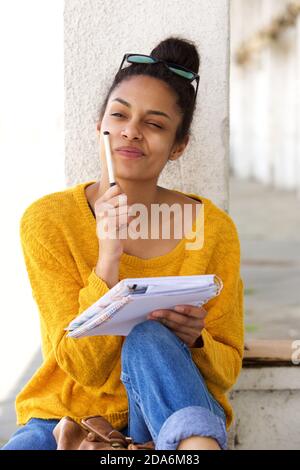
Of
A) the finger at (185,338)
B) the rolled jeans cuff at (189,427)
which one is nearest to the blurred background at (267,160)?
the finger at (185,338)

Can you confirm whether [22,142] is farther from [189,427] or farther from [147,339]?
[189,427]

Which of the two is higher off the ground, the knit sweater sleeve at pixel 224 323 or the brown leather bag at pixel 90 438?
the knit sweater sleeve at pixel 224 323

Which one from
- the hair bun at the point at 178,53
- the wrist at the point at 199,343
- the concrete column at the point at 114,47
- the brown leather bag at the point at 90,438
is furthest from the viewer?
the concrete column at the point at 114,47

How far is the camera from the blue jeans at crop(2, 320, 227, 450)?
2.24m

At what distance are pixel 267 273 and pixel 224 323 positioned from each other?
14.5ft

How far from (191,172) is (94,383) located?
98cm

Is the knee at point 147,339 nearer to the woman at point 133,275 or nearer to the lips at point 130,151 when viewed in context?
the woman at point 133,275

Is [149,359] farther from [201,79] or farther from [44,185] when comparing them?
[44,185]

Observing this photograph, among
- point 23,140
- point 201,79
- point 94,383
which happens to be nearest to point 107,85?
point 201,79

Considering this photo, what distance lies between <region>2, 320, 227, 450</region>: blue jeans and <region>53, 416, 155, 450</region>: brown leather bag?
7cm

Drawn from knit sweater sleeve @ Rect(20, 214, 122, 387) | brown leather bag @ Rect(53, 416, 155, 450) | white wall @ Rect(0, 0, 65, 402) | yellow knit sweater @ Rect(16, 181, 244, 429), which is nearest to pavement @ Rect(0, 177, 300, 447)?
white wall @ Rect(0, 0, 65, 402)

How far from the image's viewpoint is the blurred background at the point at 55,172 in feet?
16.3

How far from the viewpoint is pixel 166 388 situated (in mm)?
2350
